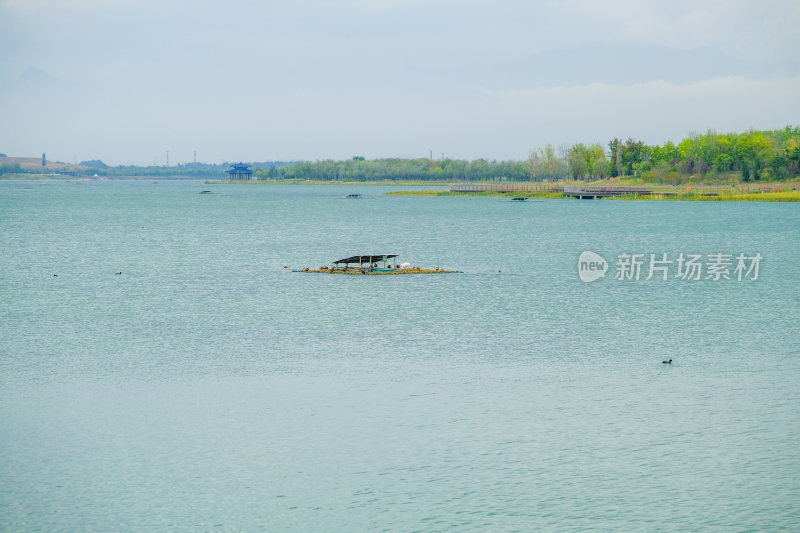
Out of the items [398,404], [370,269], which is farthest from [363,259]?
[398,404]

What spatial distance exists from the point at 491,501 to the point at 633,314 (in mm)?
27465

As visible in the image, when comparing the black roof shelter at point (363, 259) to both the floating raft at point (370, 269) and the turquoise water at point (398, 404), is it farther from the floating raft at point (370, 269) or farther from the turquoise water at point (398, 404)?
the turquoise water at point (398, 404)

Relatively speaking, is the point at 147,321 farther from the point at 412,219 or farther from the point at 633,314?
the point at 412,219

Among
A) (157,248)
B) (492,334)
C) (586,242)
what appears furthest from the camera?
(586,242)

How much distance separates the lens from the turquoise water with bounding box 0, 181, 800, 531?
2117cm

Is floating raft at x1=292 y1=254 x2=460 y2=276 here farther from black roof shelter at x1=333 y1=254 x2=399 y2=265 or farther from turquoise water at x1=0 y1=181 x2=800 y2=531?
turquoise water at x1=0 y1=181 x2=800 y2=531

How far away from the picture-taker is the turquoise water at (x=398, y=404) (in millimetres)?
21172

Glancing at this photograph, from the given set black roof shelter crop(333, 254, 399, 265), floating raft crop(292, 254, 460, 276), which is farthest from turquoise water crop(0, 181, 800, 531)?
black roof shelter crop(333, 254, 399, 265)

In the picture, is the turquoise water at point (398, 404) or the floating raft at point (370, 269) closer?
the turquoise water at point (398, 404)

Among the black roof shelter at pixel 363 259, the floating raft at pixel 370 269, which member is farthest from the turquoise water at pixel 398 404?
the black roof shelter at pixel 363 259

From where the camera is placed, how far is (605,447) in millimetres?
24953

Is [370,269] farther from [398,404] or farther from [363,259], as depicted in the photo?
[398,404]

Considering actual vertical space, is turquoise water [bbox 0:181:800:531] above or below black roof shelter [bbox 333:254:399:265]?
below

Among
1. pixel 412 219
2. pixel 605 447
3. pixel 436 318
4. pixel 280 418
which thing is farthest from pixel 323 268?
pixel 412 219
